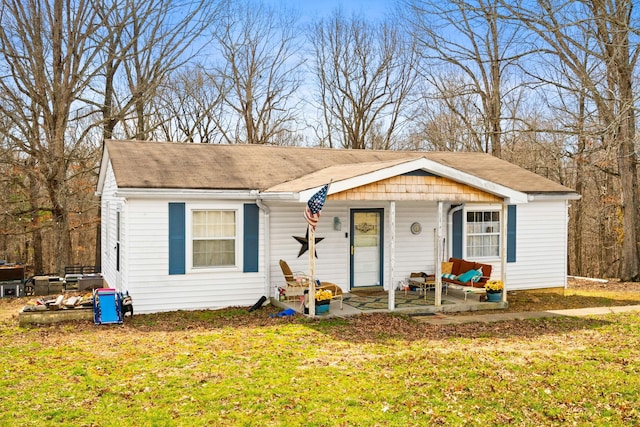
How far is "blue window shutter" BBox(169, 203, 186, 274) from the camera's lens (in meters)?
12.0

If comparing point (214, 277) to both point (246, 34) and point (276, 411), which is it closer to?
point (276, 411)

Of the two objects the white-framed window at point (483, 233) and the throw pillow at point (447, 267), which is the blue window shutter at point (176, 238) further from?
the white-framed window at point (483, 233)

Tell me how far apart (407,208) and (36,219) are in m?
14.9

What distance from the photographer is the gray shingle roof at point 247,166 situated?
1209 cm

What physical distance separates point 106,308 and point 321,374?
5595mm

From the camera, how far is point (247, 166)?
550 inches

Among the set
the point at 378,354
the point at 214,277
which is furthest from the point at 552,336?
the point at 214,277

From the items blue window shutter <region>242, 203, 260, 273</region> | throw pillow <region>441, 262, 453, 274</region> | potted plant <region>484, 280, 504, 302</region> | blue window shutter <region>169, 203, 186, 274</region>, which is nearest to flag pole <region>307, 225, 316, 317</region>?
blue window shutter <region>242, 203, 260, 273</region>

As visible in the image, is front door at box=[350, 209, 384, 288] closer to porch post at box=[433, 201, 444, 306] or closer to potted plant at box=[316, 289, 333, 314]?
porch post at box=[433, 201, 444, 306]

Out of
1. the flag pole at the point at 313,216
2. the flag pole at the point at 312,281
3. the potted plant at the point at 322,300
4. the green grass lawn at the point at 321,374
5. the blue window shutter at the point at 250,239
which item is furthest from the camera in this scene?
the blue window shutter at the point at 250,239

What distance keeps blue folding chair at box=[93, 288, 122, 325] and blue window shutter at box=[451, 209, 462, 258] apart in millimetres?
8175

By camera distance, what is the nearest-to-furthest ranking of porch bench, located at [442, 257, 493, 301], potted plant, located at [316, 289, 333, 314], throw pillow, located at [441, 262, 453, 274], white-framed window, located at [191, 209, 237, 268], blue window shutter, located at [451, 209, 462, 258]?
1. potted plant, located at [316, 289, 333, 314]
2. white-framed window, located at [191, 209, 237, 268]
3. porch bench, located at [442, 257, 493, 301]
4. throw pillow, located at [441, 262, 453, 274]
5. blue window shutter, located at [451, 209, 462, 258]

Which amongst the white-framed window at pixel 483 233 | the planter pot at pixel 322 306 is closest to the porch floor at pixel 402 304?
the planter pot at pixel 322 306

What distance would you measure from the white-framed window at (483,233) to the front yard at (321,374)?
13.8 ft
